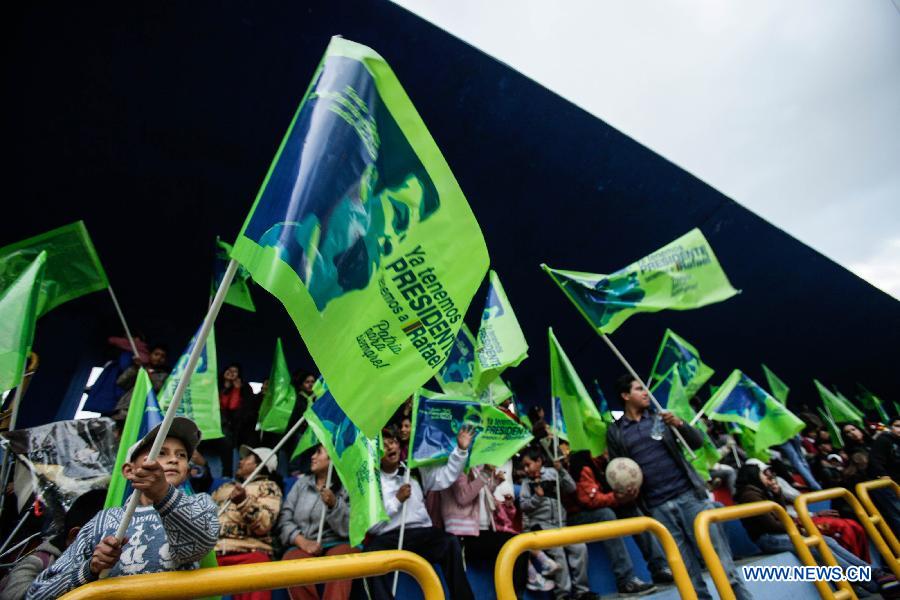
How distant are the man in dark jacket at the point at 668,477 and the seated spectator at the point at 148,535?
337cm

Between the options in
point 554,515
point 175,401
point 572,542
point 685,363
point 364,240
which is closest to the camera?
point 175,401

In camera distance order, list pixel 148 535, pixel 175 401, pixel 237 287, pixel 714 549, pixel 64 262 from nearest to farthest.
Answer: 1. pixel 175 401
2. pixel 148 535
3. pixel 714 549
4. pixel 64 262
5. pixel 237 287

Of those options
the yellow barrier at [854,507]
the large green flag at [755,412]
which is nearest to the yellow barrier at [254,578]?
the yellow barrier at [854,507]

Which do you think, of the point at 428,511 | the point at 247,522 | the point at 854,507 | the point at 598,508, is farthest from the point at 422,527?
the point at 854,507

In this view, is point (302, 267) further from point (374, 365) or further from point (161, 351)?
point (161, 351)

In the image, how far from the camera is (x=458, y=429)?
4.05 meters

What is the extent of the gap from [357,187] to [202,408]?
314 cm

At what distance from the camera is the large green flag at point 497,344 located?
150 inches

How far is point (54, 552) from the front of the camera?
2646 millimetres

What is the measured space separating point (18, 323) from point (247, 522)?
204 centimetres

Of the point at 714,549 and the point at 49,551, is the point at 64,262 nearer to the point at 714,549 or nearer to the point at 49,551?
the point at 49,551

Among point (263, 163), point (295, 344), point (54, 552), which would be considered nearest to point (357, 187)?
point (54, 552)

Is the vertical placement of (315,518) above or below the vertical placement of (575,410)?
→ below

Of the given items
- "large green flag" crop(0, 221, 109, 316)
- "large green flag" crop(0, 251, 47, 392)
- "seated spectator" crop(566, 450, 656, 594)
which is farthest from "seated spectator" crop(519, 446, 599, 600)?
"large green flag" crop(0, 221, 109, 316)
